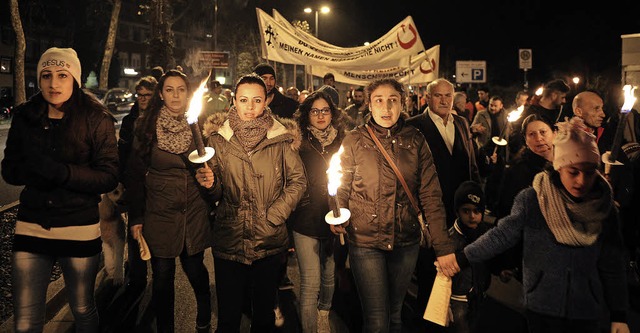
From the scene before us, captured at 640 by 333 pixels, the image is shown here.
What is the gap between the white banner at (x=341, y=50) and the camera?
35.8 feet

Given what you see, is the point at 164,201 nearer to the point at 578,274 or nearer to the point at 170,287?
the point at 170,287

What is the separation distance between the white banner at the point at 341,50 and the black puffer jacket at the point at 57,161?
7424mm

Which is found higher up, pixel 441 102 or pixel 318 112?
pixel 441 102

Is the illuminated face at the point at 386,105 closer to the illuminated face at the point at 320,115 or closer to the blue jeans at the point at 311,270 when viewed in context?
the illuminated face at the point at 320,115

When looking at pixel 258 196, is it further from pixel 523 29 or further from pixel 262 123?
pixel 523 29

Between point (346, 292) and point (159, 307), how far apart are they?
7.22ft

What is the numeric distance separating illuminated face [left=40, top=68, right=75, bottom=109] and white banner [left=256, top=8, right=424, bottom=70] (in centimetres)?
733

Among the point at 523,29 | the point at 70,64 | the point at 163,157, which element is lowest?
the point at 163,157

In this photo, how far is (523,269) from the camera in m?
3.23

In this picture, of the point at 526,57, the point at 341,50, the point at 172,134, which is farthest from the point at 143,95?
the point at 526,57

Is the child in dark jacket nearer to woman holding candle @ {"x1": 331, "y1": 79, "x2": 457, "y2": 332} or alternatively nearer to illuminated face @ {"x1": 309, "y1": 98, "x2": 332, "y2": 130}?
woman holding candle @ {"x1": 331, "y1": 79, "x2": 457, "y2": 332}

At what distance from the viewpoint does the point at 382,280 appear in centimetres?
382

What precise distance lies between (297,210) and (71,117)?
71.8 inches

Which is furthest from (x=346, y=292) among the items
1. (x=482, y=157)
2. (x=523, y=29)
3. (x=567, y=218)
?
(x=523, y=29)
